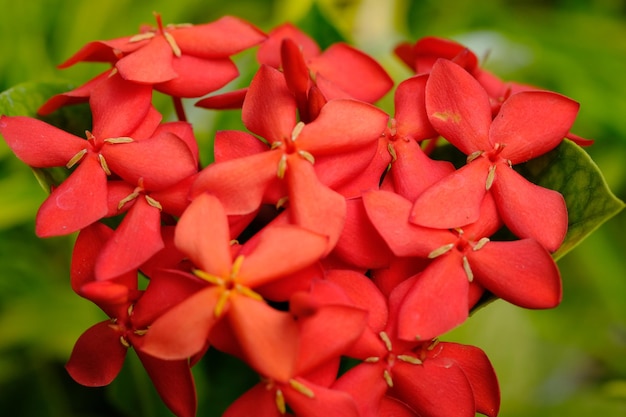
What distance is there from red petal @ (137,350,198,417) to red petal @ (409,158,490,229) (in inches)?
7.4

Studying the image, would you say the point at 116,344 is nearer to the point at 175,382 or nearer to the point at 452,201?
the point at 175,382

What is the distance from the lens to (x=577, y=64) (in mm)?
1212

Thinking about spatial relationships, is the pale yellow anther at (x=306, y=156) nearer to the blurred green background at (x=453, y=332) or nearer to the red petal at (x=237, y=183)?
the red petal at (x=237, y=183)

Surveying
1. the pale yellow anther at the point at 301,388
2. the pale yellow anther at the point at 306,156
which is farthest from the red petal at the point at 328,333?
the pale yellow anther at the point at 306,156

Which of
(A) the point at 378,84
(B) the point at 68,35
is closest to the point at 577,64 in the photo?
(A) the point at 378,84

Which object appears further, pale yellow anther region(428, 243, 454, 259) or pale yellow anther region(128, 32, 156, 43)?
pale yellow anther region(128, 32, 156, 43)

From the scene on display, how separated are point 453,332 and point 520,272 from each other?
32 cm

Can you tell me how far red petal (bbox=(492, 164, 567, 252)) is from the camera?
0.49 metres

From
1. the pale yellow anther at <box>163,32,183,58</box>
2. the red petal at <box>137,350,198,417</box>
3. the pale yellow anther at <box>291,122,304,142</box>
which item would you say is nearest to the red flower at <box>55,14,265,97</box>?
the pale yellow anther at <box>163,32,183,58</box>

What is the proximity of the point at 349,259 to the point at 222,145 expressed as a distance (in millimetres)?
123

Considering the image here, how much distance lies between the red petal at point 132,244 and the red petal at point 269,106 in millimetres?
95

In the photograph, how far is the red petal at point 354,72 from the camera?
62cm

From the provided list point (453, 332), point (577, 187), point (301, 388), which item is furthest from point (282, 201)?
point (453, 332)

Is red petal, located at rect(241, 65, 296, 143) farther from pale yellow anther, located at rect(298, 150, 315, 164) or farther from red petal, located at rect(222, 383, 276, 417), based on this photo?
red petal, located at rect(222, 383, 276, 417)
